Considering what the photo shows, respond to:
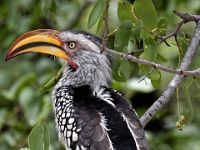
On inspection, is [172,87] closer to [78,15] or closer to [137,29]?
[137,29]

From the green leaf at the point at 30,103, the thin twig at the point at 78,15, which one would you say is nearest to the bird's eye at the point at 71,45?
the green leaf at the point at 30,103

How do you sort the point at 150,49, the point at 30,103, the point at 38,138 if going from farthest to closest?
the point at 30,103, the point at 150,49, the point at 38,138

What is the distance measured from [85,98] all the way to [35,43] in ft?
1.31

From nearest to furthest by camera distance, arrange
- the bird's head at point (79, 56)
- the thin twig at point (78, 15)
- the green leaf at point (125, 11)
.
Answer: the green leaf at point (125, 11) < the bird's head at point (79, 56) < the thin twig at point (78, 15)

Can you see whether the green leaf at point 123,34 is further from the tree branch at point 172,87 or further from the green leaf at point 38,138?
the green leaf at point 38,138

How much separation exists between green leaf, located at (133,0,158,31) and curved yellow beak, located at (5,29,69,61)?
22.7 inches

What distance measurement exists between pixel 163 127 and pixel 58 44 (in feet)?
7.24

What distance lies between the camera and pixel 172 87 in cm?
416

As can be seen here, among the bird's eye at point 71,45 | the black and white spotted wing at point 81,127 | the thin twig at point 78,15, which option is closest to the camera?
the black and white spotted wing at point 81,127

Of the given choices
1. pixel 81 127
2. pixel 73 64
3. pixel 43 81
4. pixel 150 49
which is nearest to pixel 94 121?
pixel 81 127

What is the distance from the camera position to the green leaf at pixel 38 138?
3807 millimetres

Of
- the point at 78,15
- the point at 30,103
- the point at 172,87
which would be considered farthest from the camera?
the point at 78,15

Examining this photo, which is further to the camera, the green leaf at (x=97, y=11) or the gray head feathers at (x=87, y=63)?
the gray head feathers at (x=87, y=63)

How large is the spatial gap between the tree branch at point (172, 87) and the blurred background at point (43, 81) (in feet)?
2.67
